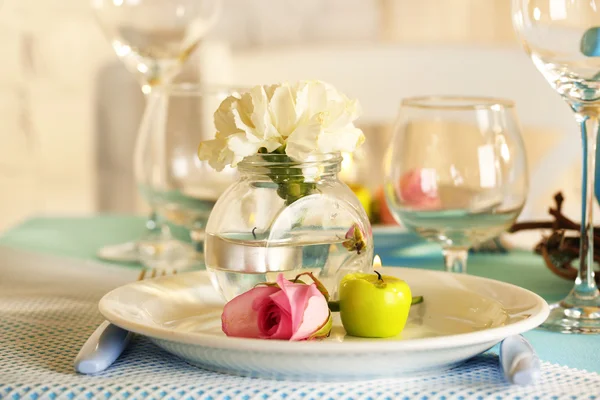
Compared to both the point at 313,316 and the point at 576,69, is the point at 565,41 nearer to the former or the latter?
the point at 576,69

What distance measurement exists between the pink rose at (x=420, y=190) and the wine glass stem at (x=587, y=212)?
5.5 inches

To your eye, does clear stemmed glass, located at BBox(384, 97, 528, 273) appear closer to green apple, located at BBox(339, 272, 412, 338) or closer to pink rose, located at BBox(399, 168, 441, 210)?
pink rose, located at BBox(399, 168, 441, 210)

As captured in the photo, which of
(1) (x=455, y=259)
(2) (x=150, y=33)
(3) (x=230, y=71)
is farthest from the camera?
(3) (x=230, y=71)

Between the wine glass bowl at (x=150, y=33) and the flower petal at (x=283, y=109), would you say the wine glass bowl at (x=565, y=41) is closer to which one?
the flower petal at (x=283, y=109)

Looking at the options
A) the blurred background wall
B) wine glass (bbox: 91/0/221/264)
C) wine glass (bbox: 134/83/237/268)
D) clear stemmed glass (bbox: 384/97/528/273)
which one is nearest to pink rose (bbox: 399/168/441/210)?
clear stemmed glass (bbox: 384/97/528/273)

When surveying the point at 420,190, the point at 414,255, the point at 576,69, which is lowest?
the point at 414,255

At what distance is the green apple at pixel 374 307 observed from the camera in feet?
1.85

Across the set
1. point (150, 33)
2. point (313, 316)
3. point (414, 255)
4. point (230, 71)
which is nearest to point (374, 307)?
point (313, 316)

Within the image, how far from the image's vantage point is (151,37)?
1.12m

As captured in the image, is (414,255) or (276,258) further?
(414,255)

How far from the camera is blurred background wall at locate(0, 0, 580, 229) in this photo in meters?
1.80

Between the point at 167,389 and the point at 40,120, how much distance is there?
76.3 inches

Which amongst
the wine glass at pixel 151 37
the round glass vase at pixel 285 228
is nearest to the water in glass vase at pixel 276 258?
the round glass vase at pixel 285 228

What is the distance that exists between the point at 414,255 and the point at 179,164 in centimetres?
29
